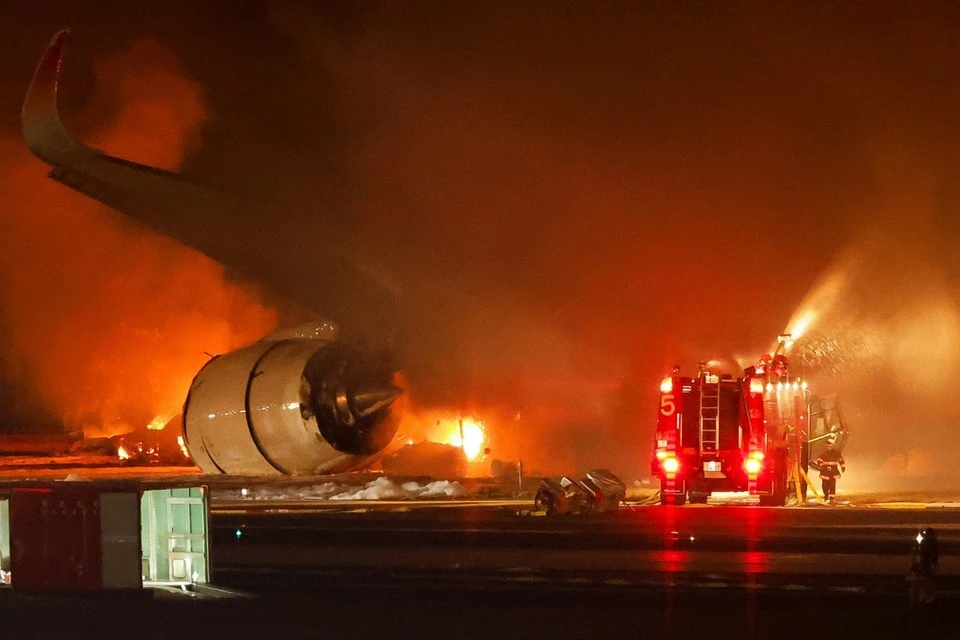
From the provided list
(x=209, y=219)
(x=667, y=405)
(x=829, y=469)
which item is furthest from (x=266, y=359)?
(x=829, y=469)

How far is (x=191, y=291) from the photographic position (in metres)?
40.2

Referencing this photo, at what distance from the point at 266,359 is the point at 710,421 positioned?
7.76 metres

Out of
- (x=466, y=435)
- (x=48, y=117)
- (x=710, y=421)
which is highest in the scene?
(x=48, y=117)

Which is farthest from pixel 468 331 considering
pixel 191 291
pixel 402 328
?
pixel 191 291

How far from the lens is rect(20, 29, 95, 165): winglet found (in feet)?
84.2

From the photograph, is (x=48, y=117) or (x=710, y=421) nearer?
(x=710, y=421)

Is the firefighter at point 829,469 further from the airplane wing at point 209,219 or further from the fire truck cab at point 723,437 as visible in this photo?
the airplane wing at point 209,219

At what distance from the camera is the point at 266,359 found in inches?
944

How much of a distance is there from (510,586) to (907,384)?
19.1m

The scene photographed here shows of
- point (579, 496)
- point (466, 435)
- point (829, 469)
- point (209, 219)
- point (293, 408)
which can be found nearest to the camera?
point (579, 496)

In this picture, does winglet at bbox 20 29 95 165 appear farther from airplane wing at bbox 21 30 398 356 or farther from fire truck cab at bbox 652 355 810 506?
fire truck cab at bbox 652 355 810 506

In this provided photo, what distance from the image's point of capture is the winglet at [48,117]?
25.7m

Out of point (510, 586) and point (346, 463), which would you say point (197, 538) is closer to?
point (510, 586)

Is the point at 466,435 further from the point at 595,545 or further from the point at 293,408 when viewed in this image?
the point at 595,545
